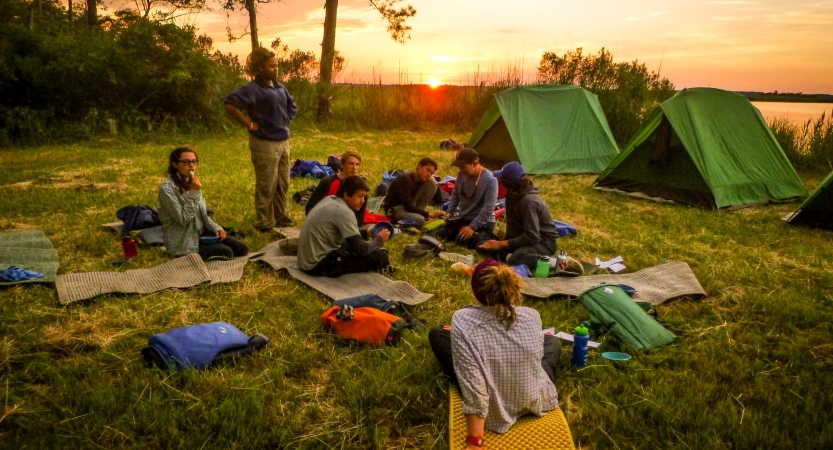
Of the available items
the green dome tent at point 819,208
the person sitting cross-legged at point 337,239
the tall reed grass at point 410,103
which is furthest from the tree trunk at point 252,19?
the green dome tent at point 819,208

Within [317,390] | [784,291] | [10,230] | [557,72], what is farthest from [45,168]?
[557,72]

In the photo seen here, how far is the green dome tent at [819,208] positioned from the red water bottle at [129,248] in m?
8.09

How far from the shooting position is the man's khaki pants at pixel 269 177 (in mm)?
6191

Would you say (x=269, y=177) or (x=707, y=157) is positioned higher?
(x=707, y=157)

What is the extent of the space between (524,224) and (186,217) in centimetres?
336

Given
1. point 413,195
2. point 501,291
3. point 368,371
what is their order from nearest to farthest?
1. point 501,291
2. point 368,371
3. point 413,195

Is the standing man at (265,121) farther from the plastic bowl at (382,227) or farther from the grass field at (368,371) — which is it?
the plastic bowl at (382,227)

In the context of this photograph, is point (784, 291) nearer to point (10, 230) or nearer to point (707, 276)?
point (707, 276)

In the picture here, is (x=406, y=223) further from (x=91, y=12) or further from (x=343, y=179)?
(x=91, y=12)

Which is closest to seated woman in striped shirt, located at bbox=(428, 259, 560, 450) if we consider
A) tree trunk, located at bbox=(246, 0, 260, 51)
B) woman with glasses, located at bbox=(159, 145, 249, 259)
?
woman with glasses, located at bbox=(159, 145, 249, 259)

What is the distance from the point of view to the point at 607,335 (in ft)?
13.0

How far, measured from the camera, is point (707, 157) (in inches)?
328

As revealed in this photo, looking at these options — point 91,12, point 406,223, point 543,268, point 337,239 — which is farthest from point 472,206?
point 91,12

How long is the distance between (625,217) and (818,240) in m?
2.23
